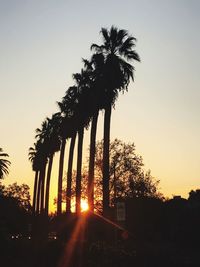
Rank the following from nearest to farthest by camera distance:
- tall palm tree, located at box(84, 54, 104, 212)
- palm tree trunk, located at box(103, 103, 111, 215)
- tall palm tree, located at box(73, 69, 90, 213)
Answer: palm tree trunk, located at box(103, 103, 111, 215) → tall palm tree, located at box(84, 54, 104, 212) → tall palm tree, located at box(73, 69, 90, 213)

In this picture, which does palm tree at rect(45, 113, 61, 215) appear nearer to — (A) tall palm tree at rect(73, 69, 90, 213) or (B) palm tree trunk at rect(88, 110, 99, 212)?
(A) tall palm tree at rect(73, 69, 90, 213)

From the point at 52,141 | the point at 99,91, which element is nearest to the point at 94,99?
the point at 99,91

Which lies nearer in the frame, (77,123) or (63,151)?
(77,123)

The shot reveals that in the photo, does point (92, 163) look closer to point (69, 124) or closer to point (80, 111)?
point (80, 111)

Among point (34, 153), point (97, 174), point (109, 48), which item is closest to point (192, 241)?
point (109, 48)

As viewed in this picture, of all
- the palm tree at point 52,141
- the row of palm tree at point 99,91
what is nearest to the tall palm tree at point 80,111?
the row of palm tree at point 99,91

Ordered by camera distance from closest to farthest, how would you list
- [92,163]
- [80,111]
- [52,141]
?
[92,163] < [80,111] < [52,141]

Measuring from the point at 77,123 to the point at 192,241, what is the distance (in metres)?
15.5

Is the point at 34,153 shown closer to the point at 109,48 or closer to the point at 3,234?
the point at 109,48

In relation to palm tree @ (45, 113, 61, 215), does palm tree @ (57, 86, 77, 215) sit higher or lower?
lower

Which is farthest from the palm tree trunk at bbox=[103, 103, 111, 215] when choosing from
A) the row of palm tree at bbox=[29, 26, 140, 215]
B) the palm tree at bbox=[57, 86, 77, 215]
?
the palm tree at bbox=[57, 86, 77, 215]

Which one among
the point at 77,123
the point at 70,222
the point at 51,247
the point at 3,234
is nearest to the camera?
the point at 51,247

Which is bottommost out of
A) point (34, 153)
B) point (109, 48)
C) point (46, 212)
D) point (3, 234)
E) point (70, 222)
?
point (3, 234)

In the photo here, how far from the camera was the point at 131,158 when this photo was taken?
246ft
